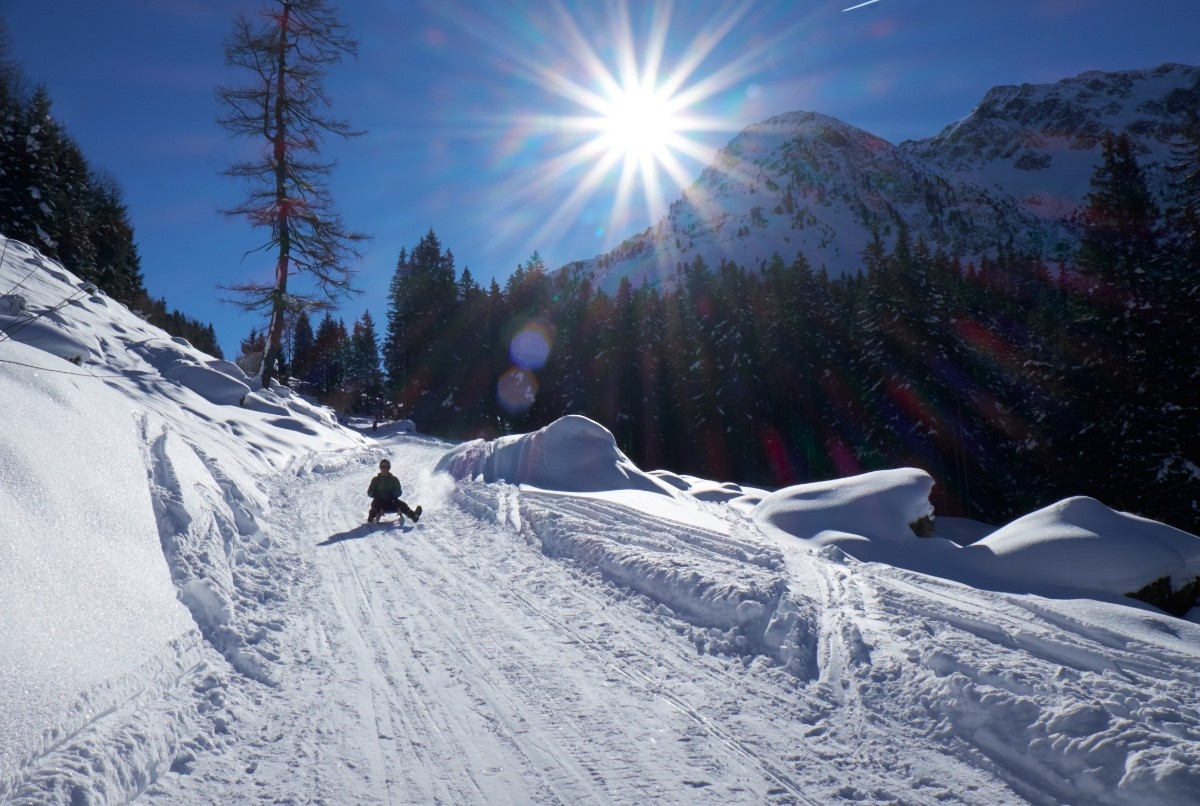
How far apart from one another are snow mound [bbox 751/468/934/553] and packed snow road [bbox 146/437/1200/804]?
1.92m

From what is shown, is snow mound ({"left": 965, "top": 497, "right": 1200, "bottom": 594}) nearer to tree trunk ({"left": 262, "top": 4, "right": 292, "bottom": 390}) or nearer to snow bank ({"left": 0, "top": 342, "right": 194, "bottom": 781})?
snow bank ({"left": 0, "top": 342, "right": 194, "bottom": 781})

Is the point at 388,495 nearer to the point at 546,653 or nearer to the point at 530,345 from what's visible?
the point at 546,653

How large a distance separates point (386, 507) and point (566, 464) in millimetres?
4910

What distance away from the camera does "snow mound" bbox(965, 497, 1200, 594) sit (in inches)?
285

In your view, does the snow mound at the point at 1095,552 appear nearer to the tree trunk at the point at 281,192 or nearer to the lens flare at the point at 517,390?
the tree trunk at the point at 281,192

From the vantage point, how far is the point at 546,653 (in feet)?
15.8

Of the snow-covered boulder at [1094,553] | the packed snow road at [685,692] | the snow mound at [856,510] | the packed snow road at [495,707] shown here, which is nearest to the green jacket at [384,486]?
the packed snow road at [685,692]

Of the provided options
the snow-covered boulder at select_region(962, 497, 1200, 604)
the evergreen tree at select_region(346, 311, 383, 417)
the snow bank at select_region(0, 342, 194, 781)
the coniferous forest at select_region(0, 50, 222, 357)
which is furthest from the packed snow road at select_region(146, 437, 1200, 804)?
the evergreen tree at select_region(346, 311, 383, 417)

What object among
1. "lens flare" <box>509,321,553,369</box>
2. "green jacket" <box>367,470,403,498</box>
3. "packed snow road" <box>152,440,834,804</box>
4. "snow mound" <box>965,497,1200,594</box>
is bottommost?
"packed snow road" <box>152,440,834,804</box>

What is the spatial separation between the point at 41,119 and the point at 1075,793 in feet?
141

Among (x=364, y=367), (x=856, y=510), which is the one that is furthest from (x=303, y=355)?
(x=856, y=510)

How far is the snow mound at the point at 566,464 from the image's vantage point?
1339 centimetres

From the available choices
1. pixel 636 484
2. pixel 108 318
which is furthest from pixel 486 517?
pixel 108 318

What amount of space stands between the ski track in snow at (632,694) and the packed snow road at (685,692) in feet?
0.06
